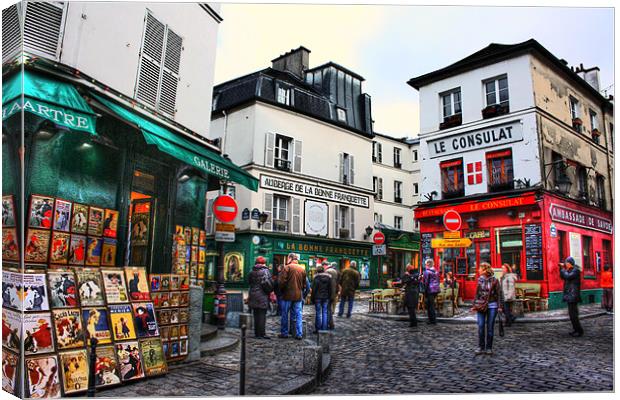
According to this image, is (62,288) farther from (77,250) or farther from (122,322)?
(122,322)

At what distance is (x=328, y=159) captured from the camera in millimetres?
6582

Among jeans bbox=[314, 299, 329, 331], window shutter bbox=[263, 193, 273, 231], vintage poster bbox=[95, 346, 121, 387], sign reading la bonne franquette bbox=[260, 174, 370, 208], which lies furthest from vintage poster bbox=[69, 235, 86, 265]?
jeans bbox=[314, 299, 329, 331]

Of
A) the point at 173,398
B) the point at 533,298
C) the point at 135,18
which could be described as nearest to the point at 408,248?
the point at 533,298

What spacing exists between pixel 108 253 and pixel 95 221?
1.51 feet

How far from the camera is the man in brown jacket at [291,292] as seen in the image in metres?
7.48

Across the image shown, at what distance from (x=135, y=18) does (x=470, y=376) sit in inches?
227

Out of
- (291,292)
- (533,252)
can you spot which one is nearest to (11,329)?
(291,292)

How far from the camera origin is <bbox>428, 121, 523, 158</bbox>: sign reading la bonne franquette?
6453 millimetres

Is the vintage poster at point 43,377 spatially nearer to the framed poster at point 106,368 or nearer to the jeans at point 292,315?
the framed poster at point 106,368

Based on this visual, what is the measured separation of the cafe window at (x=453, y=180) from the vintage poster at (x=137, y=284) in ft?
15.4

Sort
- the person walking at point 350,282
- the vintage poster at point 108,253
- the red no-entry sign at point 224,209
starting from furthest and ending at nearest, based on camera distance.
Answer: the person walking at point 350,282, the red no-entry sign at point 224,209, the vintage poster at point 108,253

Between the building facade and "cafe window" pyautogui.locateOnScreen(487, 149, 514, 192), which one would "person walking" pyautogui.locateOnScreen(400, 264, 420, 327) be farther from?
"cafe window" pyautogui.locateOnScreen(487, 149, 514, 192)

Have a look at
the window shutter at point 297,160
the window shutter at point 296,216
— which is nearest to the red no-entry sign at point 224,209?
the window shutter at point 296,216

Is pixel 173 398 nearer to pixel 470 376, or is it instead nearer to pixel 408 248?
pixel 470 376
